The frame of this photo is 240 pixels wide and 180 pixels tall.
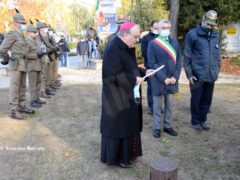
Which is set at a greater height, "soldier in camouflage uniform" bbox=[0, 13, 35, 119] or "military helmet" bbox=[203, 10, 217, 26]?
"military helmet" bbox=[203, 10, 217, 26]

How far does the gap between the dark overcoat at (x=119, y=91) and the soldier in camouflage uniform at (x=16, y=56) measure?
3.01 meters

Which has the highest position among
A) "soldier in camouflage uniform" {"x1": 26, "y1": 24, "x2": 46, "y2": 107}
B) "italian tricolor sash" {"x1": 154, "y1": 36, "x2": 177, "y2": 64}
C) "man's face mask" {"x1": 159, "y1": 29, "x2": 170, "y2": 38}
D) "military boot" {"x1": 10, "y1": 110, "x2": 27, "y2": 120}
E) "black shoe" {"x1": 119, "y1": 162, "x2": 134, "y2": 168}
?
"man's face mask" {"x1": 159, "y1": 29, "x2": 170, "y2": 38}

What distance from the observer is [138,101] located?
4.23 meters

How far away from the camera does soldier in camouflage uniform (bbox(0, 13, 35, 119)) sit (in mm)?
6277

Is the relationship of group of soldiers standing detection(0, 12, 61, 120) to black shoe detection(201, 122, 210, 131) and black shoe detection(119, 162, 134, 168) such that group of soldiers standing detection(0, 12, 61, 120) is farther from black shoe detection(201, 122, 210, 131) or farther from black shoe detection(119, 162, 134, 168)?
black shoe detection(201, 122, 210, 131)

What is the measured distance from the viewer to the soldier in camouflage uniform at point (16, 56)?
6.28 metres

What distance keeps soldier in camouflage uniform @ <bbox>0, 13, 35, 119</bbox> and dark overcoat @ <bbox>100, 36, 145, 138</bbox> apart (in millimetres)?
3014

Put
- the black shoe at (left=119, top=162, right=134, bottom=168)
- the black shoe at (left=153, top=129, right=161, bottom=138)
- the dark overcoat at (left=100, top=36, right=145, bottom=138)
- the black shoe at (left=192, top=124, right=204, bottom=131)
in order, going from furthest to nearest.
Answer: the black shoe at (left=192, top=124, right=204, bottom=131) < the black shoe at (left=153, top=129, right=161, bottom=138) < the black shoe at (left=119, top=162, right=134, bottom=168) < the dark overcoat at (left=100, top=36, right=145, bottom=138)

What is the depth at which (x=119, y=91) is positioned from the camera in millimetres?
4086

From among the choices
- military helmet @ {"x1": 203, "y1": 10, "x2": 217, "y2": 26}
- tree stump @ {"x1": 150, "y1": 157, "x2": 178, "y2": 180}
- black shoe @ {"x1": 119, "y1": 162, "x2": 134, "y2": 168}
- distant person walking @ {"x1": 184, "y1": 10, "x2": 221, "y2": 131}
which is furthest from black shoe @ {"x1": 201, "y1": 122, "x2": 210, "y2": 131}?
tree stump @ {"x1": 150, "y1": 157, "x2": 178, "y2": 180}

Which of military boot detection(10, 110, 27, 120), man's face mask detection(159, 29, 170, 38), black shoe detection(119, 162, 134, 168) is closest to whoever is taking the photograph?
black shoe detection(119, 162, 134, 168)

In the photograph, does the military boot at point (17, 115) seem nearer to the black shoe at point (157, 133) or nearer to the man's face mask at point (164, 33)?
the black shoe at point (157, 133)

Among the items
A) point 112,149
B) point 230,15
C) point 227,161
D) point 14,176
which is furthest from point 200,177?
point 230,15

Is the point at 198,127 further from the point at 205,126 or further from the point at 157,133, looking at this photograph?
the point at 157,133
